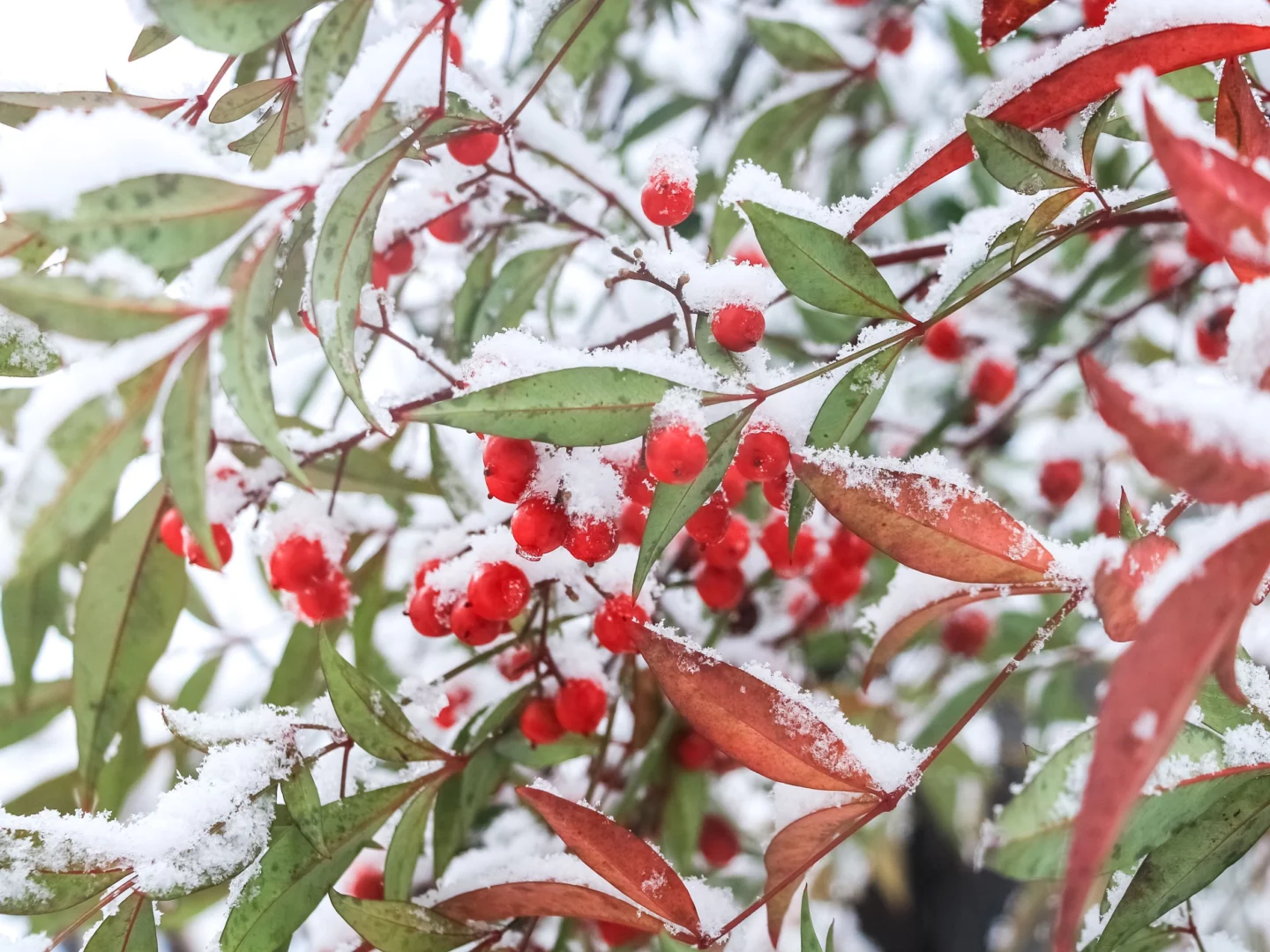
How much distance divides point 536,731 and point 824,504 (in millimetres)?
354

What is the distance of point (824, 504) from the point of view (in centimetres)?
52

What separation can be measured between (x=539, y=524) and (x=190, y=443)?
0.67ft

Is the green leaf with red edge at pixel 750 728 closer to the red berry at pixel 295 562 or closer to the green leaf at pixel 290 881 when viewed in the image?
the green leaf at pixel 290 881

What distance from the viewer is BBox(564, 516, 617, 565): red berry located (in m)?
0.57

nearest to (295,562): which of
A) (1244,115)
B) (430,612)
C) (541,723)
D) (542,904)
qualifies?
(430,612)

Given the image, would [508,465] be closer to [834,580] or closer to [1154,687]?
[1154,687]

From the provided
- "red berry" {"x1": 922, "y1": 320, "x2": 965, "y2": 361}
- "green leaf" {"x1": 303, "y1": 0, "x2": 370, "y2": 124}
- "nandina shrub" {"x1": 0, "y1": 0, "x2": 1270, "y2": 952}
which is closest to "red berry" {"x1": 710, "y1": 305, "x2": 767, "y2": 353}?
"nandina shrub" {"x1": 0, "y1": 0, "x2": 1270, "y2": 952}

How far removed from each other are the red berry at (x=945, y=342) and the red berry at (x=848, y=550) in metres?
0.38

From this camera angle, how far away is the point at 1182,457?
1.02 feet

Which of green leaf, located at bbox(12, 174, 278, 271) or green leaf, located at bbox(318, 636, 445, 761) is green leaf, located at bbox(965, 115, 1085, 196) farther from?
green leaf, located at bbox(318, 636, 445, 761)

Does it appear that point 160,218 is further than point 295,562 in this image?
No

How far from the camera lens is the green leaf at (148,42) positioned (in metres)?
0.64

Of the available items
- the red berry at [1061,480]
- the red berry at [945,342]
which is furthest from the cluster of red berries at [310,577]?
the red berry at [1061,480]

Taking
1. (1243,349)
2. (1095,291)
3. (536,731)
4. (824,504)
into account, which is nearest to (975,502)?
(824,504)
